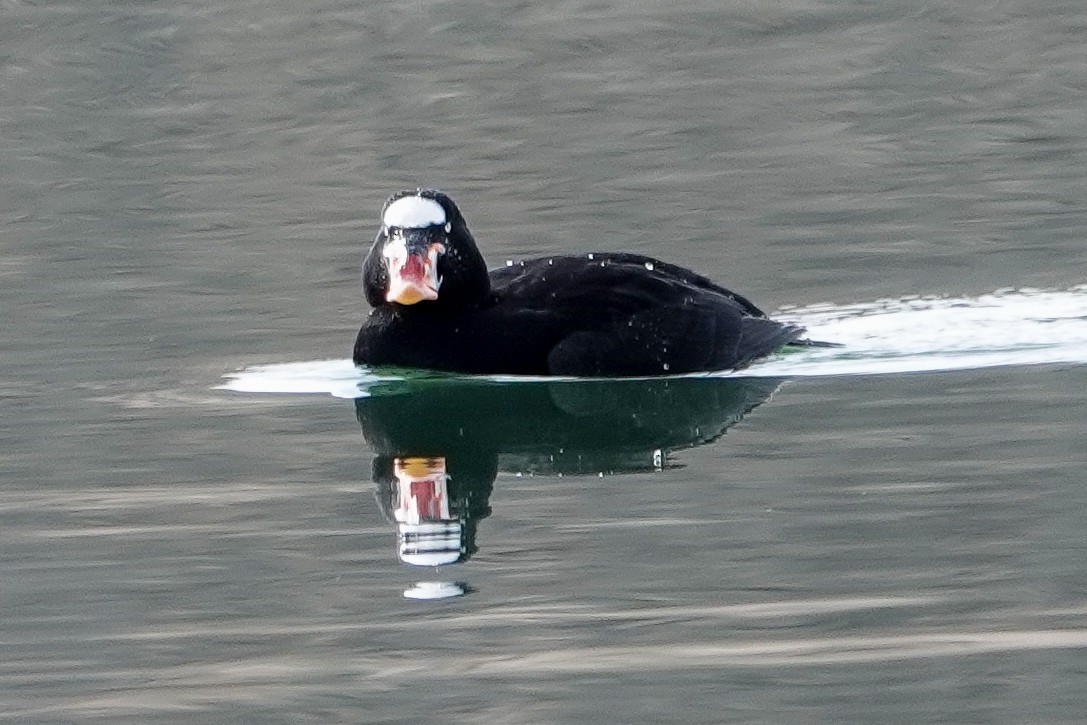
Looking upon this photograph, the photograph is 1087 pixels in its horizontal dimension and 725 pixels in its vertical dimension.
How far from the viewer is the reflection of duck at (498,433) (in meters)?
7.19

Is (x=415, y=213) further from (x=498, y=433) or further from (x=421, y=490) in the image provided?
(x=421, y=490)

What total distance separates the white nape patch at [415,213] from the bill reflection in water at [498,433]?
0.63 meters

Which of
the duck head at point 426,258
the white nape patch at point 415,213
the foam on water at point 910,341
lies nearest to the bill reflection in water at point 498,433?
the foam on water at point 910,341

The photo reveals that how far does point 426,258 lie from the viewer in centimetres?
916

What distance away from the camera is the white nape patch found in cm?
923

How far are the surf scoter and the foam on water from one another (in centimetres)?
14

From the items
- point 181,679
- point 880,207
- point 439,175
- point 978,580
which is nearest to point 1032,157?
point 880,207

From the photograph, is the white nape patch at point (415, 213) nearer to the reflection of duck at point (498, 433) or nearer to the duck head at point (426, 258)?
the duck head at point (426, 258)

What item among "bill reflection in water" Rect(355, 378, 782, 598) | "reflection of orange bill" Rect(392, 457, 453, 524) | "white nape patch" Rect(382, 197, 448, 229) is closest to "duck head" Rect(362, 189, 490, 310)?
"white nape patch" Rect(382, 197, 448, 229)

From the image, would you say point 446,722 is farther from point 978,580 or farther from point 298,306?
point 298,306

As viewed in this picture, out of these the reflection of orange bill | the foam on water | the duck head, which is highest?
the duck head

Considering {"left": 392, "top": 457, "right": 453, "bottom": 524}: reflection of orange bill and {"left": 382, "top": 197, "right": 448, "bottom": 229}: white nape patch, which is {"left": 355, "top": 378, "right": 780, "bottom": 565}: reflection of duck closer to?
{"left": 392, "top": 457, "right": 453, "bottom": 524}: reflection of orange bill

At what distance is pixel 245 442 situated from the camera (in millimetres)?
8234

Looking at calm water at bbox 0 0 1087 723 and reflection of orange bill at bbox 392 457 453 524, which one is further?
reflection of orange bill at bbox 392 457 453 524
